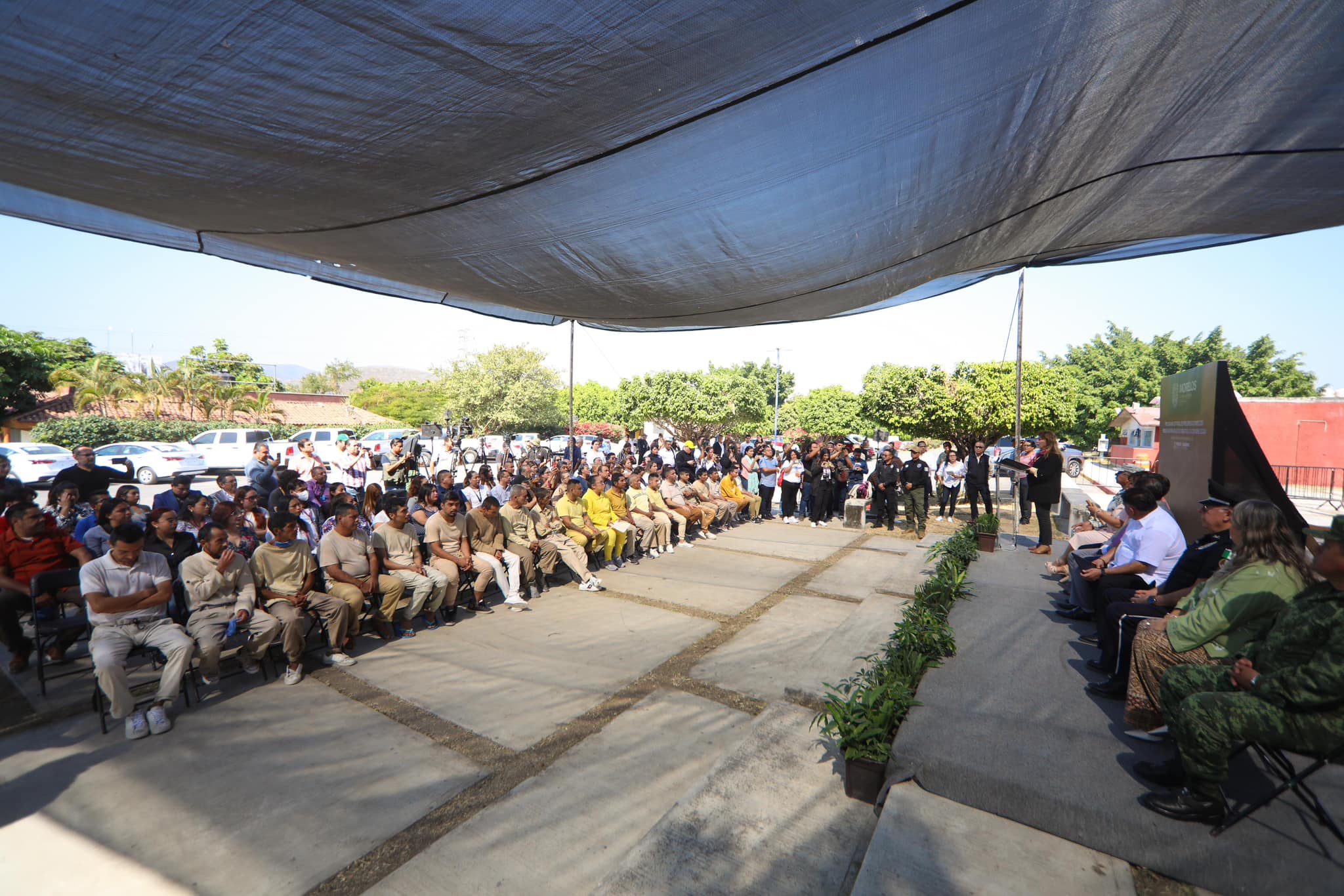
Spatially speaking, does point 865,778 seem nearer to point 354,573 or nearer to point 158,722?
point 158,722

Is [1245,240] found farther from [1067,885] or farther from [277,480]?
[277,480]

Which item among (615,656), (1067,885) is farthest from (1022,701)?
(615,656)

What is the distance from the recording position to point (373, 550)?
207 inches

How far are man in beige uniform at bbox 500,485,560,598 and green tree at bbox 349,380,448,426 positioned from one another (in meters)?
48.3

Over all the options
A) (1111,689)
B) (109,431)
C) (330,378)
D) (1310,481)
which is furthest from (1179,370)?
(330,378)

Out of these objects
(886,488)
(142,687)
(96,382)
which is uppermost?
(96,382)

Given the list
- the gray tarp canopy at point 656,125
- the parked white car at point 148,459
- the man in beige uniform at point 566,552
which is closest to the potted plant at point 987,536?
the gray tarp canopy at point 656,125

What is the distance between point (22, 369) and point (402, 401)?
104ft

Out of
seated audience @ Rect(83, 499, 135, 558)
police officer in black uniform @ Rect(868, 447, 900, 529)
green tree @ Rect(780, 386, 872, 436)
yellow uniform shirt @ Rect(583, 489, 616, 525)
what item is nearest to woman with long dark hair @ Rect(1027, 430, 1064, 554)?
police officer in black uniform @ Rect(868, 447, 900, 529)

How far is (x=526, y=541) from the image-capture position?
22.4ft

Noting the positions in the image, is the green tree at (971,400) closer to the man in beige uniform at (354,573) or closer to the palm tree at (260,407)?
the man in beige uniform at (354,573)

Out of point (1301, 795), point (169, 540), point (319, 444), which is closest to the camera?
point (1301, 795)

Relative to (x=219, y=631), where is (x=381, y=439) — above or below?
above

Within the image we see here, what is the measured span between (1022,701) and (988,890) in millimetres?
1523
